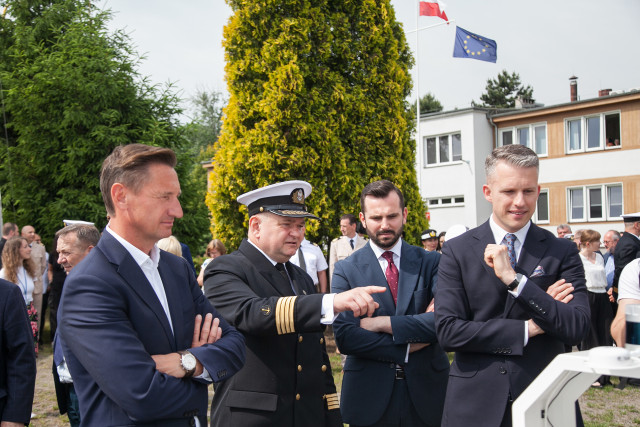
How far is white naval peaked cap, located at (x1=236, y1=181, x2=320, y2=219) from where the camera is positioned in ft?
10.7

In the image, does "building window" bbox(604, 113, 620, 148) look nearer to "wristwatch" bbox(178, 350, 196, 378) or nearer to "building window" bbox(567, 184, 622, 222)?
"building window" bbox(567, 184, 622, 222)

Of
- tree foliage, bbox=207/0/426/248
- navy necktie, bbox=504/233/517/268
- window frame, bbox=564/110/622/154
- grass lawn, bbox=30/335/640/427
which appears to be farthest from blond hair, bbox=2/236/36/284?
window frame, bbox=564/110/622/154

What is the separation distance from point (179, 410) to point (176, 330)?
1.08ft

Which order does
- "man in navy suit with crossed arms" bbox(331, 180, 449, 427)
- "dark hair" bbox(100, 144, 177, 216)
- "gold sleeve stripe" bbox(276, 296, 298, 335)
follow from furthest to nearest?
"man in navy suit with crossed arms" bbox(331, 180, 449, 427)
"gold sleeve stripe" bbox(276, 296, 298, 335)
"dark hair" bbox(100, 144, 177, 216)

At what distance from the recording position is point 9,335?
3.04 m

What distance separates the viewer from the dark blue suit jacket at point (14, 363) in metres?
3.00

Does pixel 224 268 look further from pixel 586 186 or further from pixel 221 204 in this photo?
pixel 586 186

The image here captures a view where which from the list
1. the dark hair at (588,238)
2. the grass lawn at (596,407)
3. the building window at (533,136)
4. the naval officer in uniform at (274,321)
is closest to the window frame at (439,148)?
the building window at (533,136)

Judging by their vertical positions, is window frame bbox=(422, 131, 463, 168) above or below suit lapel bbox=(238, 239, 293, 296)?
above

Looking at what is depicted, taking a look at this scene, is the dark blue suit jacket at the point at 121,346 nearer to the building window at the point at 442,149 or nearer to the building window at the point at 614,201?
the building window at the point at 614,201

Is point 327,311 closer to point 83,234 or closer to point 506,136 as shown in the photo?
point 83,234

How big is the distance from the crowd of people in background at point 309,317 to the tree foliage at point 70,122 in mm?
10304

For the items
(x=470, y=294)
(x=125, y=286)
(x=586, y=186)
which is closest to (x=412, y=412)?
(x=470, y=294)

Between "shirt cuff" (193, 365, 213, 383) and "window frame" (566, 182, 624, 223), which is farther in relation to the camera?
"window frame" (566, 182, 624, 223)
